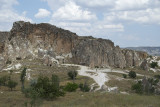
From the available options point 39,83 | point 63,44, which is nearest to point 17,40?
point 63,44

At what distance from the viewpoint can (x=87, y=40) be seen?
94938mm

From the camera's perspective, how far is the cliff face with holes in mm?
83500

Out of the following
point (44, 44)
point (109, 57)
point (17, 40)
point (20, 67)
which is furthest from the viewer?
point (109, 57)

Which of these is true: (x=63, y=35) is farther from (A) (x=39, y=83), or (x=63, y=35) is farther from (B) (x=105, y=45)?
(A) (x=39, y=83)

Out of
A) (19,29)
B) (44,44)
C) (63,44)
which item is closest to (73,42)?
(63,44)

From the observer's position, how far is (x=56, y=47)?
93.1 meters

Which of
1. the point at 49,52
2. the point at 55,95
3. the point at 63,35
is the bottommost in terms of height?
the point at 55,95

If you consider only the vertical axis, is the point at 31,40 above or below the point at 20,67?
above

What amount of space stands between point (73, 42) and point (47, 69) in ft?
99.6

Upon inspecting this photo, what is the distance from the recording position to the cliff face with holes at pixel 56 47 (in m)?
83.5

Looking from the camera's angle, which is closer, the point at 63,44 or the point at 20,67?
the point at 20,67

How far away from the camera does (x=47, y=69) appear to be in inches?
2672

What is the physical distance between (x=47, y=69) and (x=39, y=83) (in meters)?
42.2

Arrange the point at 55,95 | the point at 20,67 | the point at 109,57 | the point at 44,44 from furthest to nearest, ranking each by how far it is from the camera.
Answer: the point at 109,57
the point at 44,44
the point at 20,67
the point at 55,95
